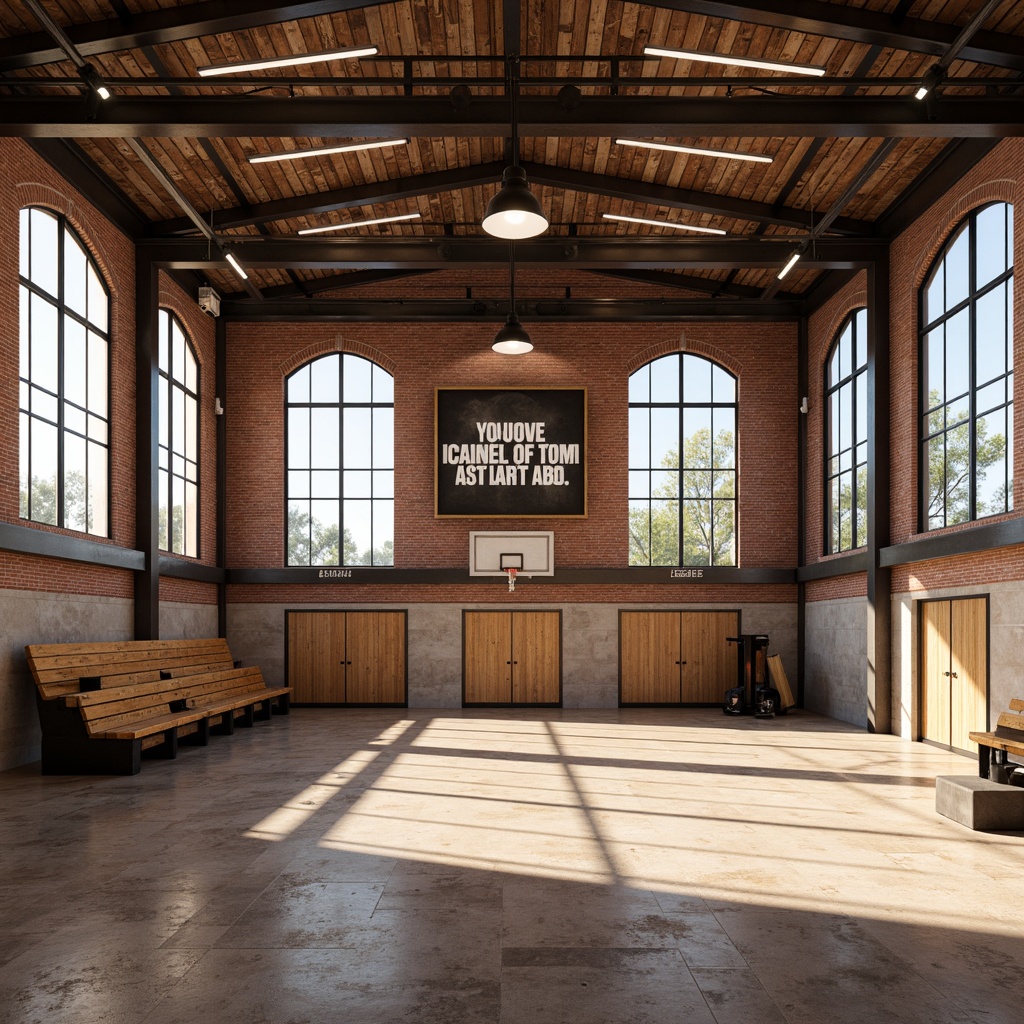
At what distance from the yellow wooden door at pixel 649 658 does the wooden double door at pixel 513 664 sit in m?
1.20

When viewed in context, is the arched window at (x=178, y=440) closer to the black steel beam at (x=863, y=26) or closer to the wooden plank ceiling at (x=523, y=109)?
the wooden plank ceiling at (x=523, y=109)

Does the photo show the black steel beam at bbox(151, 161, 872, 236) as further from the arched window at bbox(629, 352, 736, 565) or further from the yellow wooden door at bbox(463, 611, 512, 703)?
the yellow wooden door at bbox(463, 611, 512, 703)

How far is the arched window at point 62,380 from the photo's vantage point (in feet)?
36.2

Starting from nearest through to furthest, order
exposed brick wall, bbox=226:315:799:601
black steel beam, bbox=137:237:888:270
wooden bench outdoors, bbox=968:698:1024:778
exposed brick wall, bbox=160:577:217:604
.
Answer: wooden bench outdoors, bbox=968:698:1024:778 < black steel beam, bbox=137:237:888:270 < exposed brick wall, bbox=160:577:217:604 < exposed brick wall, bbox=226:315:799:601

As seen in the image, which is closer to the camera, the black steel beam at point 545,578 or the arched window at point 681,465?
the black steel beam at point 545,578

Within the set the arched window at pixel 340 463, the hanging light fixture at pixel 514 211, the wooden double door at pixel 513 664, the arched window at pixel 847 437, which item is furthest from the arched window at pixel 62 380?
the arched window at pixel 847 437

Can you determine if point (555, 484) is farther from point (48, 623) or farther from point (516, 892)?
point (516, 892)

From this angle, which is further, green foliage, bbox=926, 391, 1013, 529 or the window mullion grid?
the window mullion grid

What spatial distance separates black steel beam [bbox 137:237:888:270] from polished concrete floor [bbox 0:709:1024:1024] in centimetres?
781

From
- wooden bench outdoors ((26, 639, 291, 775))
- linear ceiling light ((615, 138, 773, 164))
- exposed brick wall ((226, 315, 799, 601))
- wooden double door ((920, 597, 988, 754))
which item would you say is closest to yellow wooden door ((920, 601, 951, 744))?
wooden double door ((920, 597, 988, 754))

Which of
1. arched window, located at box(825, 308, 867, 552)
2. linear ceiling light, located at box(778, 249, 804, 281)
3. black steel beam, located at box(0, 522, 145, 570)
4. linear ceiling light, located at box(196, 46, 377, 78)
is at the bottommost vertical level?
black steel beam, located at box(0, 522, 145, 570)

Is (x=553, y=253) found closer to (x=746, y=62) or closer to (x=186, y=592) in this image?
(x=746, y=62)

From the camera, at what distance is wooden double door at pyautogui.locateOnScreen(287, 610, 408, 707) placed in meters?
17.8

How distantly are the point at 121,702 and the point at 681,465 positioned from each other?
11068mm
